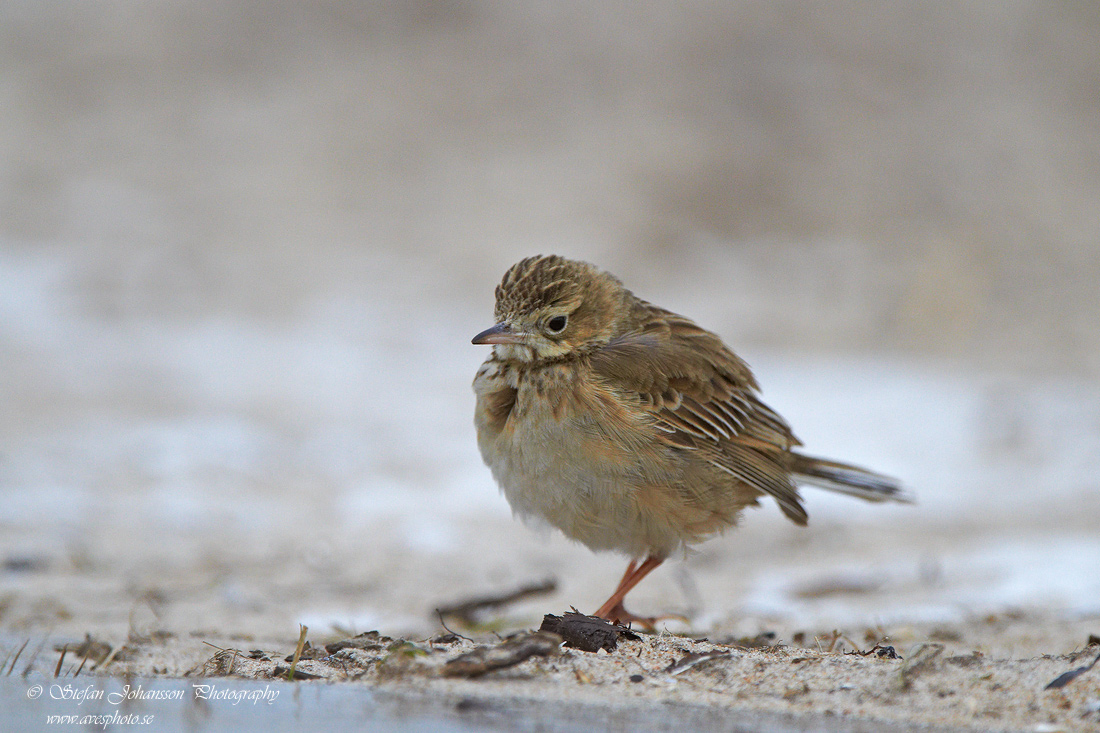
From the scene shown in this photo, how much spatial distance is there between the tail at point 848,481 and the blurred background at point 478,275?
2.30ft

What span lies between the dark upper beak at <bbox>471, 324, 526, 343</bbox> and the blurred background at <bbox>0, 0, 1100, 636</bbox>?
1024 millimetres

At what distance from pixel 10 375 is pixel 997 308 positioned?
11.7 meters

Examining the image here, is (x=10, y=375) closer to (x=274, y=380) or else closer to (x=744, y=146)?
(x=274, y=380)

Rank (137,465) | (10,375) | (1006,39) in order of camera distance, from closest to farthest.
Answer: (137,465), (10,375), (1006,39)

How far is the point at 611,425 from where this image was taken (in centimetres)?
486

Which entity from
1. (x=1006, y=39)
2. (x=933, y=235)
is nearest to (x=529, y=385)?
(x=933, y=235)

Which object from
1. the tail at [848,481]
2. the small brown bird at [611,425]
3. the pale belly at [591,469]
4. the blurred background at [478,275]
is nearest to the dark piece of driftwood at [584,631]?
the small brown bird at [611,425]

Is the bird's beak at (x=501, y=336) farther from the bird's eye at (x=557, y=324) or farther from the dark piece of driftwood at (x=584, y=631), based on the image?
the dark piece of driftwood at (x=584, y=631)

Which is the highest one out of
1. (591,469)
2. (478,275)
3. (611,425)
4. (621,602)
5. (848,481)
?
(478,275)

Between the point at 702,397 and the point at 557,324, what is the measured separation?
0.87 m

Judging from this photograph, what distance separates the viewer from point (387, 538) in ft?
26.7

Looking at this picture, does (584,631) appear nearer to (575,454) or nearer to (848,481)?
(575,454)

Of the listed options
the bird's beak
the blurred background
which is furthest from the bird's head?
the blurred background

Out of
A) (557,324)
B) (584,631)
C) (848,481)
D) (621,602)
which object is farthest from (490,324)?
(584,631)
